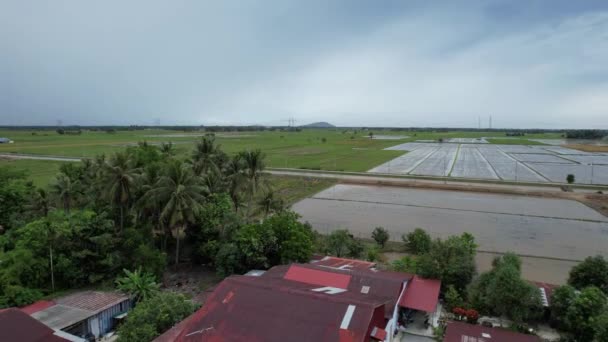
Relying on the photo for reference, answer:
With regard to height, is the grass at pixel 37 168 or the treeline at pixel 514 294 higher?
the grass at pixel 37 168

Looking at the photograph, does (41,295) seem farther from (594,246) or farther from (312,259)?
(594,246)

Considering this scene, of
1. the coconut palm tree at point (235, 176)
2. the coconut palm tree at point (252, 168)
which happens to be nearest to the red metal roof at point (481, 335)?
the coconut palm tree at point (252, 168)

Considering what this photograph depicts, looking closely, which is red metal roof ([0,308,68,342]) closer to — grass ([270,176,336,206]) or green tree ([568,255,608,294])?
green tree ([568,255,608,294])

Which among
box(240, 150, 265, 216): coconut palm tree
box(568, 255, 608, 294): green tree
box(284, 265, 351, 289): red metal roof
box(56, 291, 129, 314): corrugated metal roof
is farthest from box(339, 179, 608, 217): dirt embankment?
box(56, 291, 129, 314): corrugated metal roof

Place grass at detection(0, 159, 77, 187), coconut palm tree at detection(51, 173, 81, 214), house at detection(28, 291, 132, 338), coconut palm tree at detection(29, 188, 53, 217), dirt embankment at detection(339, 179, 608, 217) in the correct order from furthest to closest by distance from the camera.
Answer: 1. grass at detection(0, 159, 77, 187)
2. dirt embankment at detection(339, 179, 608, 217)
3. coconut palm tree at detection(51, 173, 81, 214)
4. coconut palm tree at detection(29, 188, 53, 217)
5. house at detection(28, 291, 132, 338)

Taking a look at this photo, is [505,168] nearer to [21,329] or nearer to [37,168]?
[21,329]

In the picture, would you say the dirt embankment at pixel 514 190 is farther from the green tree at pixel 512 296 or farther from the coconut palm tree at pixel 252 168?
the green tree at pixel 512 296
